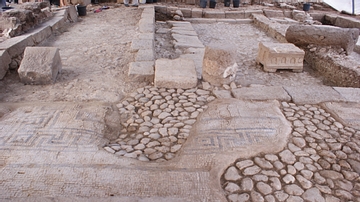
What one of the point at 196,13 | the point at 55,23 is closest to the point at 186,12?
the point at 196,13

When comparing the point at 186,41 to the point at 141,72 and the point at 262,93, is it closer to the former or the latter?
the point at 141,72

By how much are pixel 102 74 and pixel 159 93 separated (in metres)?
1.25

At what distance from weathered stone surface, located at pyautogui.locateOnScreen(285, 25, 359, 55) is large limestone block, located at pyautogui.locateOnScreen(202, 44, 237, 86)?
8.92ft

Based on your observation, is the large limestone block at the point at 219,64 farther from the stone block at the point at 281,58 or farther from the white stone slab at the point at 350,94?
the white stone slab at the point at 350,94

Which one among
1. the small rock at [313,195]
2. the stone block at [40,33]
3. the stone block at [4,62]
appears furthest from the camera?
the stone block at [40,33]

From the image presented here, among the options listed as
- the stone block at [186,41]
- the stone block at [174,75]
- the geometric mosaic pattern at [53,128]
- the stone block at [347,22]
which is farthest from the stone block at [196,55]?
the stone block at [347,22]

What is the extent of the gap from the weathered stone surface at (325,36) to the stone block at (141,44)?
10.5ft

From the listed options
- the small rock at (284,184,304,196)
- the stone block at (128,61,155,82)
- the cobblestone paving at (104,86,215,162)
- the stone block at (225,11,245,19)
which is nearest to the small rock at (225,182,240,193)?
the small rock at (284,184,304,196)

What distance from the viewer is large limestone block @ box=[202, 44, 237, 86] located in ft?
13.5

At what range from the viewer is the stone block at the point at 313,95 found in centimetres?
365

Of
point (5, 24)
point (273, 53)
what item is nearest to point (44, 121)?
point (5, 24)

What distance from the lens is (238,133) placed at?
2875 millimetres

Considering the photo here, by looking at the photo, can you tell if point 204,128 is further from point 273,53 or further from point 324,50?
point 324,50

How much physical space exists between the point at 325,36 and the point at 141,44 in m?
4.01
